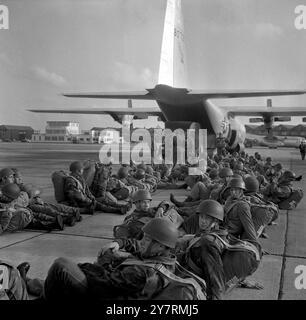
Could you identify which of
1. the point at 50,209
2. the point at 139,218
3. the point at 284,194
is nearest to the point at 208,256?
the point at 139,218

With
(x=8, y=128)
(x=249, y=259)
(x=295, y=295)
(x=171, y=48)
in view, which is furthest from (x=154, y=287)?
(x=8, y=128)

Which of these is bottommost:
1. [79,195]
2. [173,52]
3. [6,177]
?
[79,195]

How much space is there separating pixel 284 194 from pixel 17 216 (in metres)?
6.18

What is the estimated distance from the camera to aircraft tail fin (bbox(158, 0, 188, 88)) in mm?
17672

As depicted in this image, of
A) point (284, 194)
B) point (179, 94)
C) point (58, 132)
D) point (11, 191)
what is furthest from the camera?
point (58, 132)

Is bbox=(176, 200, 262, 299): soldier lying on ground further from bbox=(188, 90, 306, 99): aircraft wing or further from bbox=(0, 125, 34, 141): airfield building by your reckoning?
bbox=(0, 125, 34, 141): airfield building

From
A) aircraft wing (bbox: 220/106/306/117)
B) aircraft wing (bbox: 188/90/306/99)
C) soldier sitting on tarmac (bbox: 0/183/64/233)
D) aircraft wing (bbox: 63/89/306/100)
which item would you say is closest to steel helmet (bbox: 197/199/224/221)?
soldier sitting on tarmac (bbox: 0/183/64/233)

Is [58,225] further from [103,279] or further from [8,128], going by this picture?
[8,128]

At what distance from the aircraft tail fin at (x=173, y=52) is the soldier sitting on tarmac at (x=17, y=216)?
39.8 ft

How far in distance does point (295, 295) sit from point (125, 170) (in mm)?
7128

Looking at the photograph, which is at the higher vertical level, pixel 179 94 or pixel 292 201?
pixel 179 94

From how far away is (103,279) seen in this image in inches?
135

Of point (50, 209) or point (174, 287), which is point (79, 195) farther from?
point (174, 287)

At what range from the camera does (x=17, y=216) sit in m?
6.64
